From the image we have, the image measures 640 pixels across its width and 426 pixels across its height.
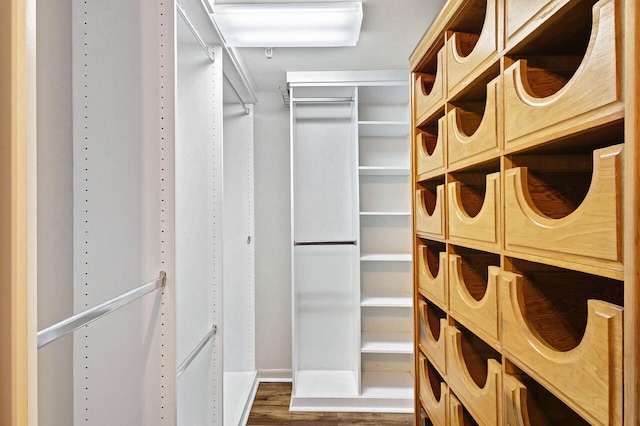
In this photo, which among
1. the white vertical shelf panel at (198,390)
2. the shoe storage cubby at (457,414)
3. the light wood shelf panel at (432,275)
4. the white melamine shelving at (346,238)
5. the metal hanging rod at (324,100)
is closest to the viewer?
the shoe storage cubby at (457,414)

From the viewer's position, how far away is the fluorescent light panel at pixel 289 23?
69.1 inches

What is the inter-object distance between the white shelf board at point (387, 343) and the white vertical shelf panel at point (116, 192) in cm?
174

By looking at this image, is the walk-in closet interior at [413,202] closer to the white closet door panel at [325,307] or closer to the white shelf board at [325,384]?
the white shelf board at [325,384]

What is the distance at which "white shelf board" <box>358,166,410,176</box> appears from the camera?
8.84 feet

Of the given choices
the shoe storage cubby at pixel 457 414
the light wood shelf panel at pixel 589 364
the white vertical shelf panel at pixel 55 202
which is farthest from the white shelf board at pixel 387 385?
the light wood shelf panel at pixel 589 364

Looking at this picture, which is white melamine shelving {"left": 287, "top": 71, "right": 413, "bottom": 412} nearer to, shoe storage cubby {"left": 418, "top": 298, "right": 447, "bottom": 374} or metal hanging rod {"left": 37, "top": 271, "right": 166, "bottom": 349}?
shoe storage cubby {"left": 418, "top": 298, "right": 447, "bottom": 374}

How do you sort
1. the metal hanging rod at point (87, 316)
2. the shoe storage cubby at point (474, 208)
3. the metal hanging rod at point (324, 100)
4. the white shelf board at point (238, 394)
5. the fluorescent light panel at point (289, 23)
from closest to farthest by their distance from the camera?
the metal hanging rod at point (87, 316), the shoe storage cubby at point (474, 208), the fluorescent light panel at point (289, 23), the white shelf board at point (238, 394), the metal hanging rod at point (324, 100)

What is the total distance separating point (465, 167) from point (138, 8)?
41.0 inches

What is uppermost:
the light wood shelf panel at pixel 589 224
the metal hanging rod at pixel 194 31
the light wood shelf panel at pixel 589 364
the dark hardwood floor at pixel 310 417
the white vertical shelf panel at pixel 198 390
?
the metal hanging rod at pixel 194 31

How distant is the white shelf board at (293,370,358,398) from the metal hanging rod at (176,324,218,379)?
3.54 ft

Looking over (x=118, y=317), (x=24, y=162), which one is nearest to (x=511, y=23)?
(x=24, y=162)

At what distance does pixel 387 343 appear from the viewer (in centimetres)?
281

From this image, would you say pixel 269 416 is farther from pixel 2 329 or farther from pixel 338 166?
pixel 2 329

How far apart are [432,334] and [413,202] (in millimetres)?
515
